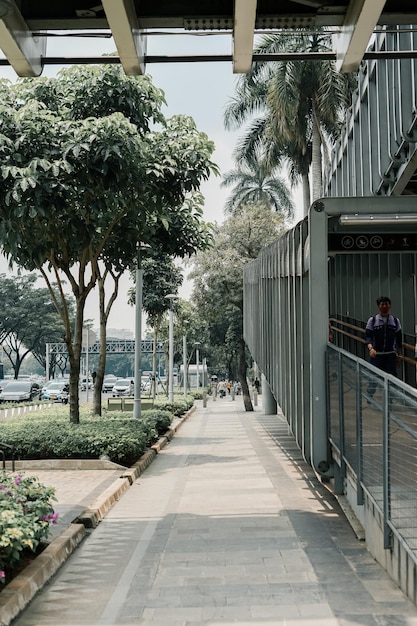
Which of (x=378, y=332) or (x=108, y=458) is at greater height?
(x=378, y=332)

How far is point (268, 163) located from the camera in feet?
134

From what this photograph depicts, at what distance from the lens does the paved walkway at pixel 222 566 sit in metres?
6.32

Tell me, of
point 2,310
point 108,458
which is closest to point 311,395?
point 108,458

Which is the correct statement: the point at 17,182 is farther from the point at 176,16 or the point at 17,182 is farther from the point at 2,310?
the point at 2,310

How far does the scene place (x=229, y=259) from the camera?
4244 cm

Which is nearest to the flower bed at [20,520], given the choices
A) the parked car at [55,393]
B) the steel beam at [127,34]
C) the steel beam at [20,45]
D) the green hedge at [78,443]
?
the steel beam at [20,45]

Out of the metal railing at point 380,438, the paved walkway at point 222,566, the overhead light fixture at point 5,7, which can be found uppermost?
the overhead light fixture at point 5,7

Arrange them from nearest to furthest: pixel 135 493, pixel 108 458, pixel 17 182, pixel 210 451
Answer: pixel 135 493 → pixel 17 182 → pixel 108 458 → pixel 210 451

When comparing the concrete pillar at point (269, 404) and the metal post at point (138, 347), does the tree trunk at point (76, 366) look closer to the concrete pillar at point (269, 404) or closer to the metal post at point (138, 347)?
the metal post at point (138, 347)

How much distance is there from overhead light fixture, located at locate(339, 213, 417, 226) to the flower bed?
446 centimetres

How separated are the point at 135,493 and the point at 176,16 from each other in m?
7.84

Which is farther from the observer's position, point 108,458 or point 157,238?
point 157,238

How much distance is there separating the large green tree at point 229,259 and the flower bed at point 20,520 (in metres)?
33.8

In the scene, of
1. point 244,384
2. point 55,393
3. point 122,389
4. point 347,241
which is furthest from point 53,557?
point 122,389
